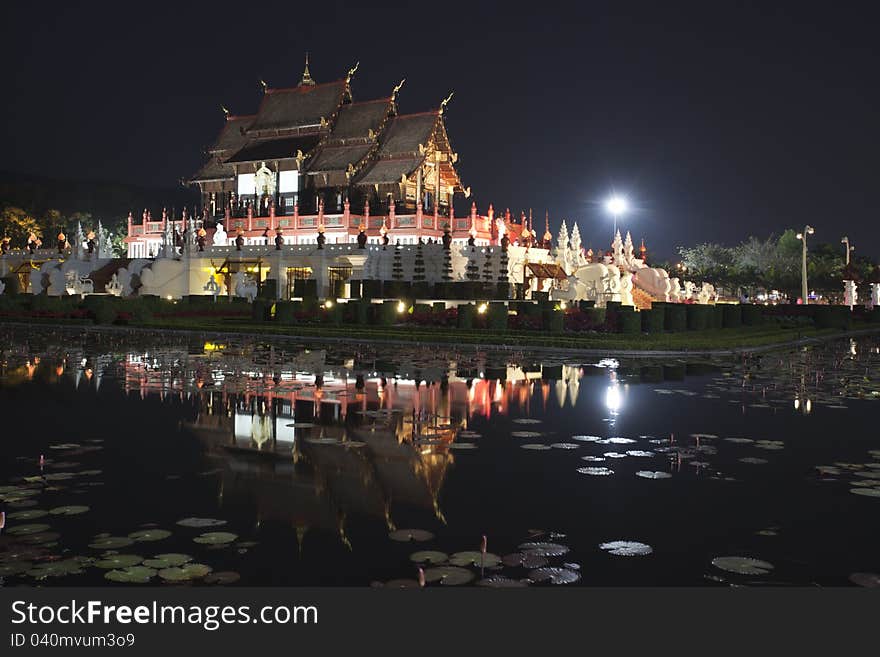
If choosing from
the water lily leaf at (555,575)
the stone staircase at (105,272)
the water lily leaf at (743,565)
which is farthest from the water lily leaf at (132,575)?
the stone staircase at (105,272)

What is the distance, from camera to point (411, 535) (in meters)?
7.32

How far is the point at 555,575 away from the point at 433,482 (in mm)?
2941

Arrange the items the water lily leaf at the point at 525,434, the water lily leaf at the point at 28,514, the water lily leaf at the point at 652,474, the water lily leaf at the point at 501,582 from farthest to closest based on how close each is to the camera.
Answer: the water lily leaf at the point at 525,434, the water lily leaf at the point at 652,474, the water lily leaf at the point at 28,514, the water lily leaf at the point at 501,582

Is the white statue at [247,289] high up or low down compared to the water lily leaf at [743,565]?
up

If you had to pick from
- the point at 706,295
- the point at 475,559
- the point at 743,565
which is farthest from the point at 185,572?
the point at 706,295

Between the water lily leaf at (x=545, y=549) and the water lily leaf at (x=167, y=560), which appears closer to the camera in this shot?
the water lily leaf at (x=167, y=560)

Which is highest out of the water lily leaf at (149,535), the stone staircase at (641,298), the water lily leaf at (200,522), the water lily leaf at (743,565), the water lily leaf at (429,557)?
the stone staircase at (641,298)

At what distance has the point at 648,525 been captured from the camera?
769 centimetres

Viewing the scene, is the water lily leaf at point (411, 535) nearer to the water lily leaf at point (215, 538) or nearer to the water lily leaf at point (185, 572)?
the water lily leaf at point (215, 538)

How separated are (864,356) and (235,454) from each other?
78.6 ft

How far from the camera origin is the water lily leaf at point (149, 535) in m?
7.14

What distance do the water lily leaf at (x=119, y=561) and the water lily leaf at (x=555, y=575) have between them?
2.93 m

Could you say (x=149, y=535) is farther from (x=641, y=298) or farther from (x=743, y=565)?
(x=641, y=298)

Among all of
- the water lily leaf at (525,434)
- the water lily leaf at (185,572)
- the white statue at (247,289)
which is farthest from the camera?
the white statue at (247,289)
